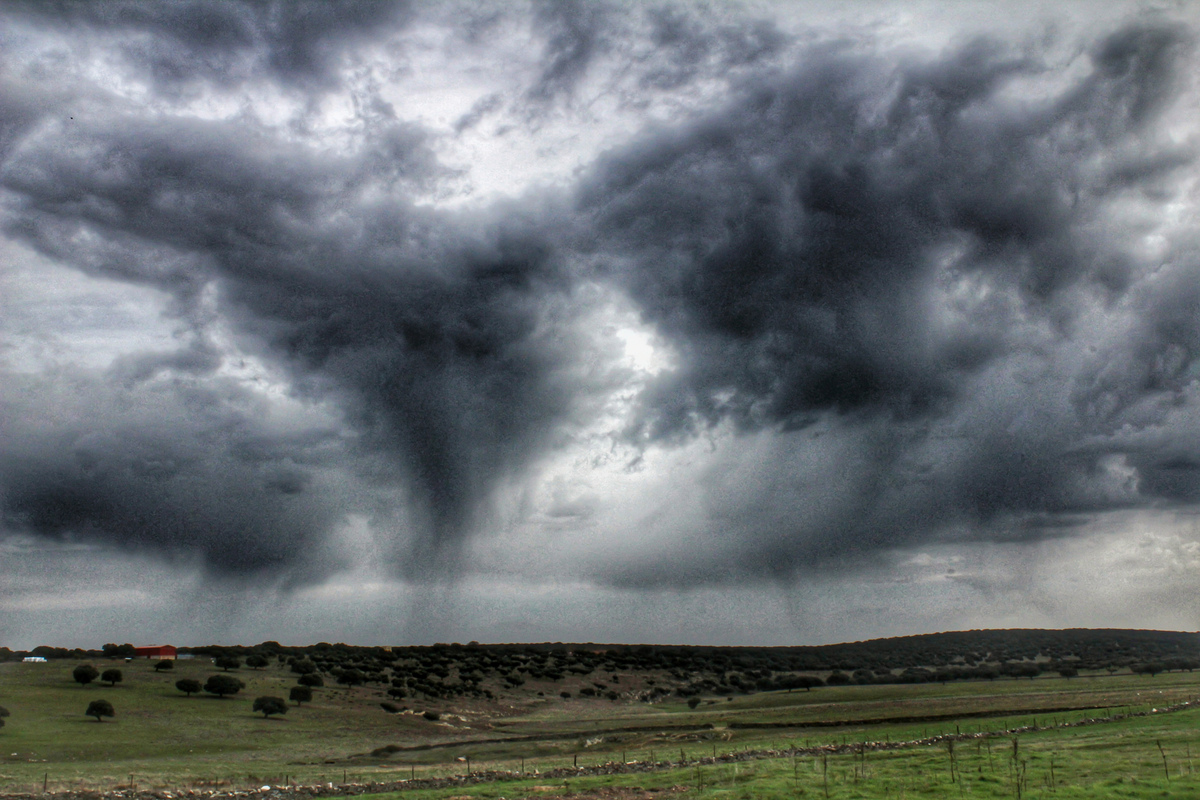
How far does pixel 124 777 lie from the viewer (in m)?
43.9

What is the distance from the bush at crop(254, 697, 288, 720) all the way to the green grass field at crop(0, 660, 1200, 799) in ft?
3.77

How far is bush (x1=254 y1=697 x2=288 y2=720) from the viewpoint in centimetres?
7344

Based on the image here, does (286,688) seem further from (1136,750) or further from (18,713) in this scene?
(1136,750)

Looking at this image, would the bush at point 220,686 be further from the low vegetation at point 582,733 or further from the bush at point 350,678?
the bush at point 350,678

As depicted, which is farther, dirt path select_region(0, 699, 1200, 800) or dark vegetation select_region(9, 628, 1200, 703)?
dark vegetation select_region(9, 628, 1200, 703)

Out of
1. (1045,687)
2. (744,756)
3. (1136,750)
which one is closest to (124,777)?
(744,756)

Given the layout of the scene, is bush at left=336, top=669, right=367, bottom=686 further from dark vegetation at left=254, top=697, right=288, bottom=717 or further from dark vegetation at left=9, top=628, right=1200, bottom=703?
dark vegetation at left=254, top=697, right=288, bottom=717

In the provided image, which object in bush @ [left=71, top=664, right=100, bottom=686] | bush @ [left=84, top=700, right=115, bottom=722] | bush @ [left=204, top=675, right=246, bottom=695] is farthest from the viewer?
bush @ [left=204, top=675, right=246, bottom=695]

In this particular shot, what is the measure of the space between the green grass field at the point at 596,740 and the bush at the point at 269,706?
1.15 metres

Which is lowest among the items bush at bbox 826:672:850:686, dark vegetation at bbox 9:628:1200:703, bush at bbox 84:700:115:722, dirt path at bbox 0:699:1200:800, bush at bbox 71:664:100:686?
bush at bbox 826:672:850:686

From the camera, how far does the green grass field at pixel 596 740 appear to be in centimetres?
4028

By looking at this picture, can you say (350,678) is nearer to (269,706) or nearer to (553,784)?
(269,706)

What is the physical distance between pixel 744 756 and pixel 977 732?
22.0m

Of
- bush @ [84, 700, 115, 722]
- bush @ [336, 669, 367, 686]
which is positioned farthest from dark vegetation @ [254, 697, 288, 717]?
bush @ [336, 669, 367, 686]
